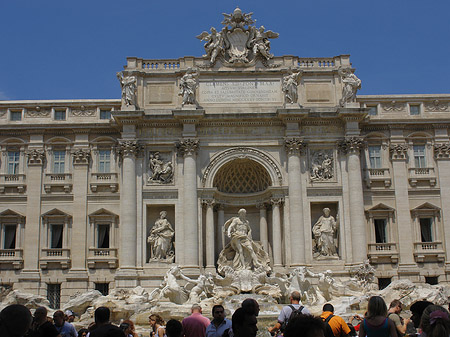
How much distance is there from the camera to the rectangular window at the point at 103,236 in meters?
32.6

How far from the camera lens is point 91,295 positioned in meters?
27.7

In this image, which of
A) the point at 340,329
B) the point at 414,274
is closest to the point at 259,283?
the point at 414,274

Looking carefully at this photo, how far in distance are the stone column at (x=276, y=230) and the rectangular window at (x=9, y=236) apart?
15.3m

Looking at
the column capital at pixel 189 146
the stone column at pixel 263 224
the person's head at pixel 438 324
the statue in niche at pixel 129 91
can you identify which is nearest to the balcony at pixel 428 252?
the stone column at pixel 263 224

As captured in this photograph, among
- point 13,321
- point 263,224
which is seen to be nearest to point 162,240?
point 263,224

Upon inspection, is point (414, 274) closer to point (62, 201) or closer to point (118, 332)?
point (62, 201)

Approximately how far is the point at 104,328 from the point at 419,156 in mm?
29313

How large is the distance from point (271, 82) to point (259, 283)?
39.7 ft

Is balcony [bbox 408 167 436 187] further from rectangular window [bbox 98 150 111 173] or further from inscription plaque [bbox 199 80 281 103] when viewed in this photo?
rectangular window [bbox 98 150 111 173]

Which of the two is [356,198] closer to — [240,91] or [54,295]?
[240,91]

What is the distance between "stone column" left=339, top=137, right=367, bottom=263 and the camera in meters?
30.8

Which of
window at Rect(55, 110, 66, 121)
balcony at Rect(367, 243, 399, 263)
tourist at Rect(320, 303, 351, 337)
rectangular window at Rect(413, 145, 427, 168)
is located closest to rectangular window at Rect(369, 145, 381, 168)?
rectangular window at Rect(413, 145, 427, 168)

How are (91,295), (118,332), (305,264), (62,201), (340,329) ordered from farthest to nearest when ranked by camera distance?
(62,201) → (305,264) → (91,295) → (340,329) → (118,332)

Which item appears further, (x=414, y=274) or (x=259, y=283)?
(x=414, y=274)
